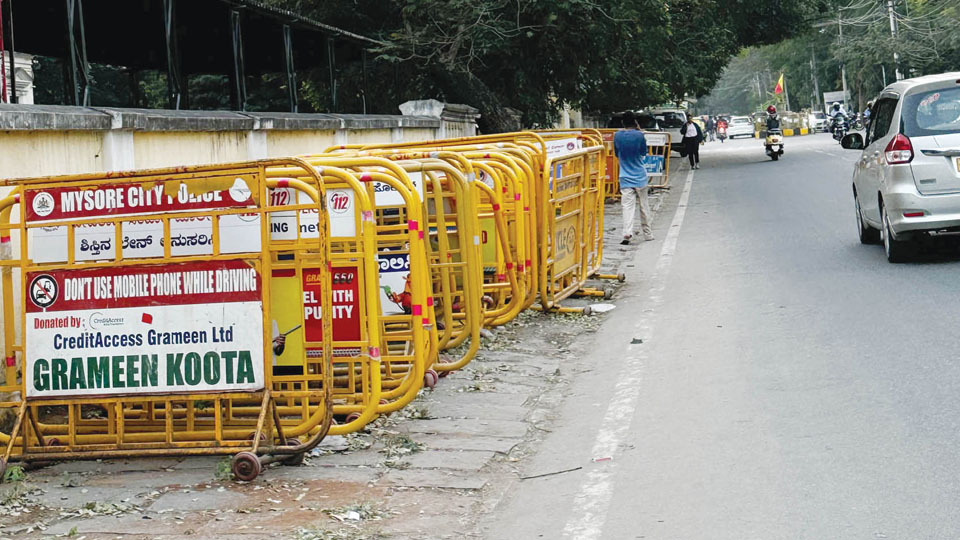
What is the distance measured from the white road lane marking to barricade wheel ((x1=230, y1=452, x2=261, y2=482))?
164 centimetres

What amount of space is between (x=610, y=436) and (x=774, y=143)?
105 ft

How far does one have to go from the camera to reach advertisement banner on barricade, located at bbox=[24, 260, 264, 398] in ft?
21.3

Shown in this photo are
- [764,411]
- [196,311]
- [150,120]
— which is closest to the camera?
[196,311]

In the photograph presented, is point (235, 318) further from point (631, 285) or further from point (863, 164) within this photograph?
point (863, 164)

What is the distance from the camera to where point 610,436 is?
6.96 m

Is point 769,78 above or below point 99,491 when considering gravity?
above

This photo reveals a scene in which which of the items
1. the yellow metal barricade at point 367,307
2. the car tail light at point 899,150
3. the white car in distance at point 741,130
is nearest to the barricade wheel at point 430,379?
the yellow metal barricade at point 367,307

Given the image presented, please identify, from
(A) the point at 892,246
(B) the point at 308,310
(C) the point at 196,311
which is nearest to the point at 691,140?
(A) the point at 892,246

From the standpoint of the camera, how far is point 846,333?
9.15 meters

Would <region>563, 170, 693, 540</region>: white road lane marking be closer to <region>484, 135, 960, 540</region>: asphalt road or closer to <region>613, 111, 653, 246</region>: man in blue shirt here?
<region>484, 135, 960, 540</region>: asphalt road

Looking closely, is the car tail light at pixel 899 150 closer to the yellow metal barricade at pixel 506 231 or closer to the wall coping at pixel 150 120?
the yellow metal barricade at pixel 506 231

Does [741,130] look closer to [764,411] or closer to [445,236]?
[445,236]

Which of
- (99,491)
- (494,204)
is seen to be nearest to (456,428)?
(99,491)

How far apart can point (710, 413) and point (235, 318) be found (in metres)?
2.78
